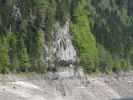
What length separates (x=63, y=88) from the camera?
88500mm

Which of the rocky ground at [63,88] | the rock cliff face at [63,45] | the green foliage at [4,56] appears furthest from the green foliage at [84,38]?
the green foliage at [4,56]

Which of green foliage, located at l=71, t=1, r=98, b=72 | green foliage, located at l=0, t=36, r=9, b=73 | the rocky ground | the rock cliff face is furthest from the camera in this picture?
green foliage, located at l=71, t=1, r=98, b=72

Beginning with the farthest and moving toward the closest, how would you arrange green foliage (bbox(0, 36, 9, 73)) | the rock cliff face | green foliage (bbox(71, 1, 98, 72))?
green foliage (bbox(71, 1, 98, 72)), the rock cliff face, green foliage (bbox(0, 36, 9, 73))

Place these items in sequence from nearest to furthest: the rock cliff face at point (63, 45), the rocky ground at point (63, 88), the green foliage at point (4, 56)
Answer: the rocky ground at point (63, 88) < the green foliage at point (4, 56) < the rock cliff face at point (63, 45)

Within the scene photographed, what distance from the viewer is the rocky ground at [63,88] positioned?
79.4 metres

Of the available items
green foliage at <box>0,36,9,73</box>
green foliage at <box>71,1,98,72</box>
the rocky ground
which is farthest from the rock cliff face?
green foliage at <box>0,36,9,73</box>

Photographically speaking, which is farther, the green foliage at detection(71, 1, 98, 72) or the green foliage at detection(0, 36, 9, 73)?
the green foliage at detection(71, 1, 98, 72)

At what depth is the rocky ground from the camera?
3125 inches

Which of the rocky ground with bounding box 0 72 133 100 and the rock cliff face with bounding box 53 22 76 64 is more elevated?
the rock cliff face with bounding box 53 22 76 64

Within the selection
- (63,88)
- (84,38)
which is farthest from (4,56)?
(84,38)

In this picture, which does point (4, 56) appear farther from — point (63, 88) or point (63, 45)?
point (63, 45)

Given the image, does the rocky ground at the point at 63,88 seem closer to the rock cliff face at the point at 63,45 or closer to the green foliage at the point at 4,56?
the green foliage at the point at 4,56

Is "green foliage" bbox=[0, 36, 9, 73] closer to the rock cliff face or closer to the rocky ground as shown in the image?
the rocky ground

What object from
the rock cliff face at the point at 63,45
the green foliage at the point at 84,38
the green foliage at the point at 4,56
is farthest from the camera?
the green foliage at the point at 84,38
